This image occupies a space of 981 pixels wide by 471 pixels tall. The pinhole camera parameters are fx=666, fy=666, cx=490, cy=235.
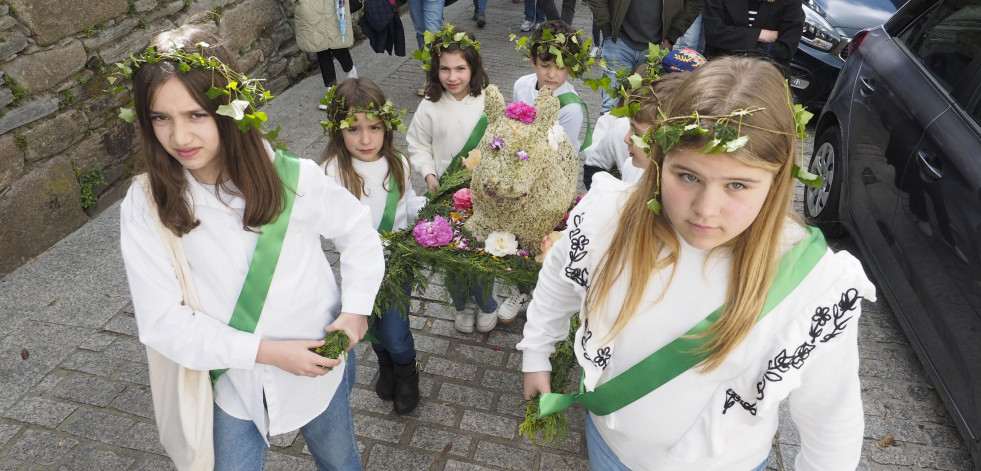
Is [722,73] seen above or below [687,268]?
above

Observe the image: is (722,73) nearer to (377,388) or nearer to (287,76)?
(377,388)

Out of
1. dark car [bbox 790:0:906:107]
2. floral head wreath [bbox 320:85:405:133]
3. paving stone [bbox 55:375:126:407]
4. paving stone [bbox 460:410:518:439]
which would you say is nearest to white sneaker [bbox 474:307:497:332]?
paving stone [bbox 460:410:518:439]

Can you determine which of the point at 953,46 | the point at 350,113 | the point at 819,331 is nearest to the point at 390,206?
the point at 350,113

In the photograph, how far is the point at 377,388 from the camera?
3.32 metres

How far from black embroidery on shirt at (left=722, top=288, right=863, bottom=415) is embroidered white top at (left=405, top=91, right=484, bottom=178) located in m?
2.47

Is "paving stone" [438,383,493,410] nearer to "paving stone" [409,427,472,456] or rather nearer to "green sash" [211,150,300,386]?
"paving stone" [409,427,472,456]

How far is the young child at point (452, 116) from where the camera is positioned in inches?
144

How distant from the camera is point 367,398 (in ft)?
11.0

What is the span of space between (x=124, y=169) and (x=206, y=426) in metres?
3.84

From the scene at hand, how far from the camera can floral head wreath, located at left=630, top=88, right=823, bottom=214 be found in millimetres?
1358

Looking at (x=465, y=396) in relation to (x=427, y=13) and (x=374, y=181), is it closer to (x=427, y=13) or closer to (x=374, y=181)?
(x=374, y=181)

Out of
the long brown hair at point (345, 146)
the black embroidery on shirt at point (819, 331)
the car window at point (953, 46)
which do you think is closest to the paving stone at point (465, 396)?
the long brown hair at point (345, 146)

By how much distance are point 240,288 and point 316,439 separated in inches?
27.8

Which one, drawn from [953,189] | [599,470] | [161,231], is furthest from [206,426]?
[953,189]
